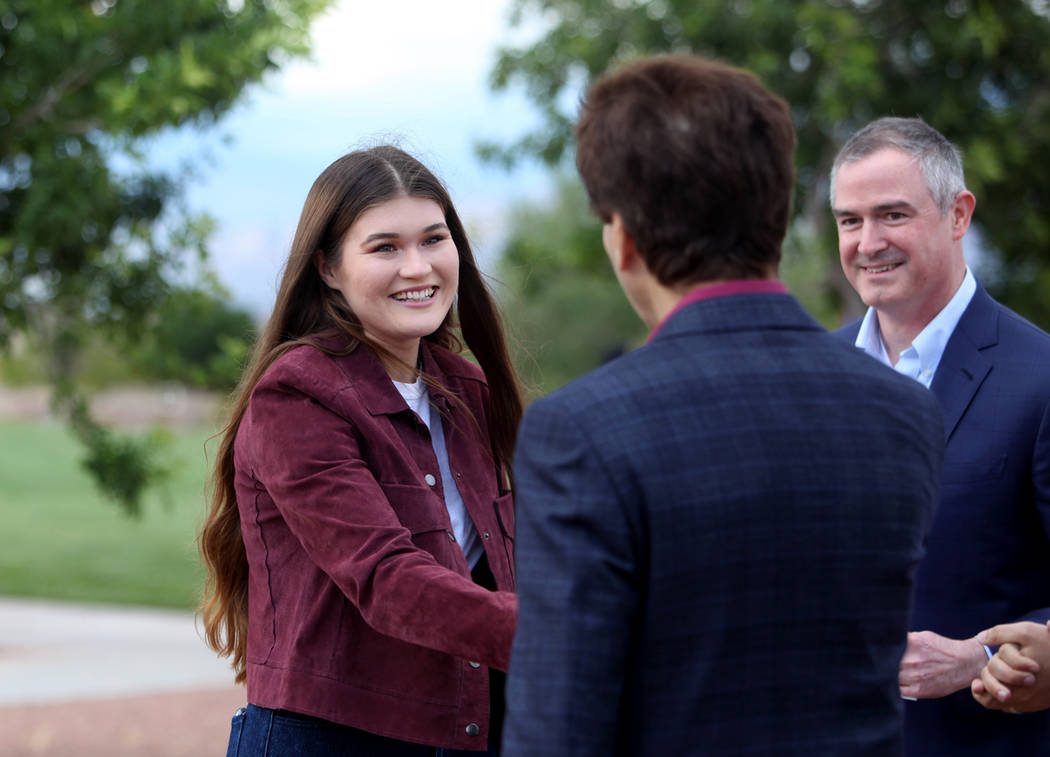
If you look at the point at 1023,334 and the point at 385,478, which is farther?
the point at 1023,334

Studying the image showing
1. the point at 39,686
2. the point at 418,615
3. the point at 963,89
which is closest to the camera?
the point at 418,615

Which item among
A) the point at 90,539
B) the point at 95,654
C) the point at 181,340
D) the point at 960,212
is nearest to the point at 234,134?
the point at 181,340

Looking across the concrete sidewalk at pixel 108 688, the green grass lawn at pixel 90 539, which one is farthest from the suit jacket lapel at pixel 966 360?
the concrete sidewalk at pixel 108 688

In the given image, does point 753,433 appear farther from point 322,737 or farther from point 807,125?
point 807,125

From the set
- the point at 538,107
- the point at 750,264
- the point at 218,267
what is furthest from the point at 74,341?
the point at 750,264

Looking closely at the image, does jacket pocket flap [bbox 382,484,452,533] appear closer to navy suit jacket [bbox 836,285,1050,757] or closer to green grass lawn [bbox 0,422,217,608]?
navy suit jacket [bbox 836,285,1050,757]

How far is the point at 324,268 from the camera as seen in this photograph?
7.90ft

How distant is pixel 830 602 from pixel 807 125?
24.2 ft

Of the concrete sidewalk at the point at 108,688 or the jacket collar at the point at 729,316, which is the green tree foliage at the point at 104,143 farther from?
the jacket collar at the point at 729,316

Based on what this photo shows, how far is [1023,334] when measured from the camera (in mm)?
2516

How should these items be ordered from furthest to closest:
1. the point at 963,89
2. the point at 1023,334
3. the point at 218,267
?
the point at 963,89 → the point at 218,267 → the point at 1023,334

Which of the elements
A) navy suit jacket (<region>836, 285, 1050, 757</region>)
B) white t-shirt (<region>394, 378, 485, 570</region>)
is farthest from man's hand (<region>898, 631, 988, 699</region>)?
white t-shirt (<region>394, 378, 485, 570</region>)

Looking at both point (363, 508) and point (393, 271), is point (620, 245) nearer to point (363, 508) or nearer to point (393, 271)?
point (363, 508)

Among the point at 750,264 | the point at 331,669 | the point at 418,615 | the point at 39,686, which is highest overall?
the point at 750,264
